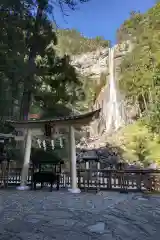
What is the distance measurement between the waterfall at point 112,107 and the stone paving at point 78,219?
19.5 metres

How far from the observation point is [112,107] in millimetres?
27500

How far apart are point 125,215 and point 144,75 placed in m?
17.5

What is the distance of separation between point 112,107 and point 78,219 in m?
23.5

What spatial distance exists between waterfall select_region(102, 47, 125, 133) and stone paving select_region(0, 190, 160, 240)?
19.5 m

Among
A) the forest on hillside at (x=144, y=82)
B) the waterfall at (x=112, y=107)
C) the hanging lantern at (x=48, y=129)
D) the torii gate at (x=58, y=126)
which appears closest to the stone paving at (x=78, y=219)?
the torii gate at (x=58, y=126)

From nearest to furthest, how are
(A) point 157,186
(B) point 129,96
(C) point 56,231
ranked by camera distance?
(C) point 56,231 → (A) point 157,186 → (B) point 129,96

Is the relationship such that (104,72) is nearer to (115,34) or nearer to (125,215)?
(115,34)

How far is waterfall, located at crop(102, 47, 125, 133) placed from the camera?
26.1 m

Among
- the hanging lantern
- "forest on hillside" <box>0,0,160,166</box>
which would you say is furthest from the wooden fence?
"forest on hillside" <box>0,0,160,166</box>

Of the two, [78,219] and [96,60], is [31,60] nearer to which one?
[78,219]

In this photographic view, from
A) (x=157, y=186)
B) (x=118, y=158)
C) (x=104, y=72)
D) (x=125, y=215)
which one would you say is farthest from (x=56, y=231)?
(x=104, y=72)

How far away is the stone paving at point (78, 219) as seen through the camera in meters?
3.66

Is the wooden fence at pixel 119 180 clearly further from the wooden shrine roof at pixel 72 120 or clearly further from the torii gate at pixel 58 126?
the wooden shrine roof at pixel 72 120

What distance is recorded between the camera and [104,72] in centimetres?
2969
